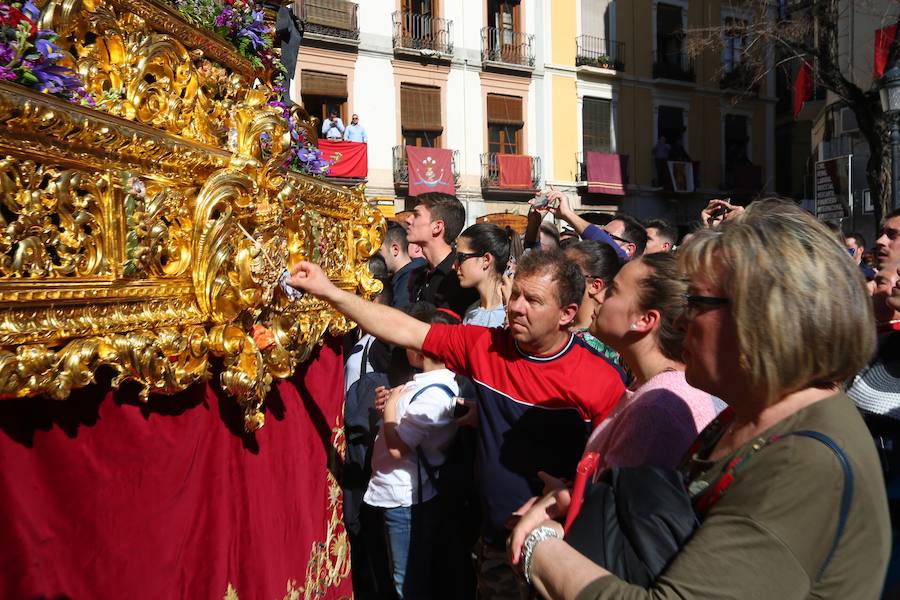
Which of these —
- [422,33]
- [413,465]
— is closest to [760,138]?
[422,33]

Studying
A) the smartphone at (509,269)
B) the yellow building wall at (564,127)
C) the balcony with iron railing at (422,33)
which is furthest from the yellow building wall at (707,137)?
the smartphone at (509,269)

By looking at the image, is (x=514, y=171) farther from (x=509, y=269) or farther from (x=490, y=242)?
(x=490, y=242)

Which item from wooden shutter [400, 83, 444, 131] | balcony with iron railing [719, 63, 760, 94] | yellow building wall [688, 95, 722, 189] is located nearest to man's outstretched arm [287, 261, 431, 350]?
wooden shutter [400, 83, 444, 131]

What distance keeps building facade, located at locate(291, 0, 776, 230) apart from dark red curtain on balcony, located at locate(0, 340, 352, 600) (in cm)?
1497

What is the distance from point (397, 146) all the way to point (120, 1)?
18.1 meters

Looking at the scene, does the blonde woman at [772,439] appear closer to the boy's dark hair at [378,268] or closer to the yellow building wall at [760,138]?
the boy's dark hair at [378,268]

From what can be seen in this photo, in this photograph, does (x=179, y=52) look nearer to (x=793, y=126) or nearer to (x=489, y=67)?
(x=489, y=67)

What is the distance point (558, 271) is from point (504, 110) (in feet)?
63.7

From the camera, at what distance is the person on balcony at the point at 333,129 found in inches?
683

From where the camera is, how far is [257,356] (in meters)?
1.93

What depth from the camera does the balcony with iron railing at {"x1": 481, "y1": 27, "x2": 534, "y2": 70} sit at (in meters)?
20.8

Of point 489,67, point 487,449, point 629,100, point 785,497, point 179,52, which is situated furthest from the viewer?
point 629,100

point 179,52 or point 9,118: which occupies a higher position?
point 179,52

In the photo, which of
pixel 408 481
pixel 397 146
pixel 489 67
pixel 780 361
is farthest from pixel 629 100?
pixel 780 361
